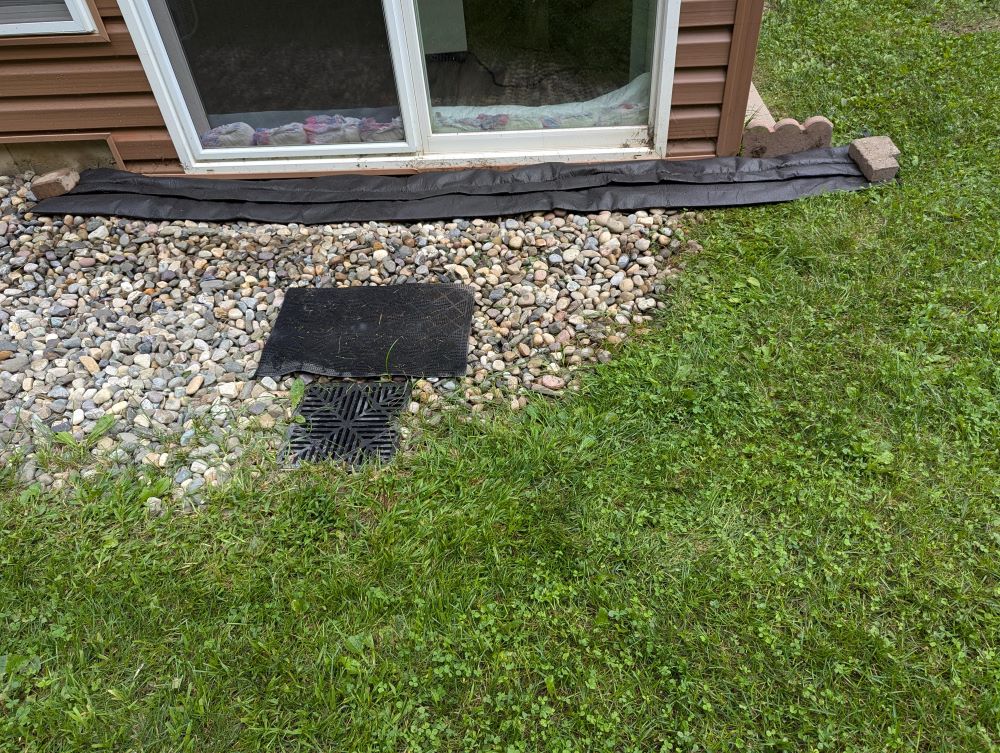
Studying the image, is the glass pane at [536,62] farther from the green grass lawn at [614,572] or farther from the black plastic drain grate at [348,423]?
the black plastic drain grate at [348,423]

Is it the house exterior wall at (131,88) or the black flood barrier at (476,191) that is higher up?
the house exterior wall at (131,88)

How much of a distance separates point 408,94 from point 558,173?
2.76 ft

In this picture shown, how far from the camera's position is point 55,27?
11.2ft

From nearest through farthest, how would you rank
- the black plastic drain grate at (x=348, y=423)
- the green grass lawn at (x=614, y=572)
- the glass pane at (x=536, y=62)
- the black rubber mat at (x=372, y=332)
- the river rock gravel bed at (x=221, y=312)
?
the green grass lawn at (x=614, y=572) → the black plastic drain grate at (x=348, y=423) → the river rock gravel bed at (x=221, y=312) → the black rubber mat at (x=372, y=332) → the glass pane at (x=536, y=62)

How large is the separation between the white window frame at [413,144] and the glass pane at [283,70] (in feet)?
0.18

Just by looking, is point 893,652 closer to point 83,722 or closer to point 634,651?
point 634,651

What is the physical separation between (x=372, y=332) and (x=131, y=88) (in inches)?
74.8

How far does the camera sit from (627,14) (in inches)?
137

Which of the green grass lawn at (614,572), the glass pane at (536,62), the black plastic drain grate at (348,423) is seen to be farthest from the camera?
the glass pane at (536,62)

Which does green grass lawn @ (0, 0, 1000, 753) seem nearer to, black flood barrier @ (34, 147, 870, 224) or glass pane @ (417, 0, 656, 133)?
black flood barrier @ (34, 147, 870, 224)

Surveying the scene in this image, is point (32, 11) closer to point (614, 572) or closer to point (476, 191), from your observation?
point (476, 191)

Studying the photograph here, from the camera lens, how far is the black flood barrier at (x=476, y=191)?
353 centimetres

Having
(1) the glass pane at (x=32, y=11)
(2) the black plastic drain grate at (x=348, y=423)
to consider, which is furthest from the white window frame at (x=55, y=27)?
(2) the black plastic drain grate at (x=348, y=423)

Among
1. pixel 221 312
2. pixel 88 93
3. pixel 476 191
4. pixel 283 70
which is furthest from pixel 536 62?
pixel 88 93
